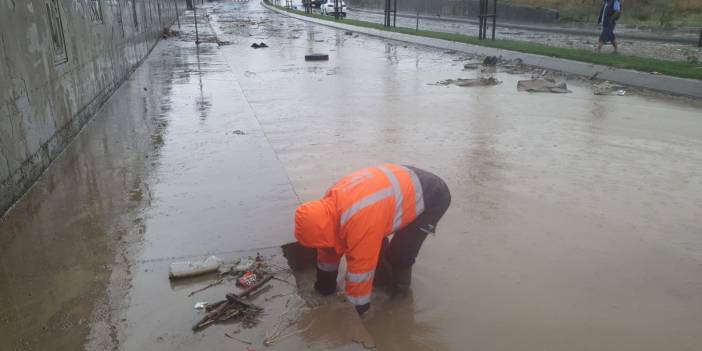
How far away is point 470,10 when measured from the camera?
132 feet

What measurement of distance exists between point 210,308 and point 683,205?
13.6 feet

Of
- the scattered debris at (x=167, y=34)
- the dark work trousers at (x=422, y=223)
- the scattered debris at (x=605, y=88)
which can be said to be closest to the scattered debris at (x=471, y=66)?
the scattered debris at (x=605, y=88)

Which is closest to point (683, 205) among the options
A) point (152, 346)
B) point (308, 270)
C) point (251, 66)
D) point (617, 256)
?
point (617, 256)

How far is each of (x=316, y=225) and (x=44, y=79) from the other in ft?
14.3

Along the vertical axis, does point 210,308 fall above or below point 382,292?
above

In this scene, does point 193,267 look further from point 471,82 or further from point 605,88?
point 605,88

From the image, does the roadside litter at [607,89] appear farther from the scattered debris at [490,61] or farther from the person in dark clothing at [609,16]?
the person in dark clothing at [609,16]

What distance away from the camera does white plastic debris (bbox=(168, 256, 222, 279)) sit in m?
3.23

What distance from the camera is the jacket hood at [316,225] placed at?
269 centimetres

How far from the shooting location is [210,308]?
2.91 metres

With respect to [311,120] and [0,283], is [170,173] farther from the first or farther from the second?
[311,120]


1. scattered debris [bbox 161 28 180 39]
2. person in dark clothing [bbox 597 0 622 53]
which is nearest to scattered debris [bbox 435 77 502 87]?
person in dark clothing [bbox 597 0 622 53]

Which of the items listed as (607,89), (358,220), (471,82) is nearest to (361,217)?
(358,220)

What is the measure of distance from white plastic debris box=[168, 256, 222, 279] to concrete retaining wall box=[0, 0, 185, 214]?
6.32 feet
